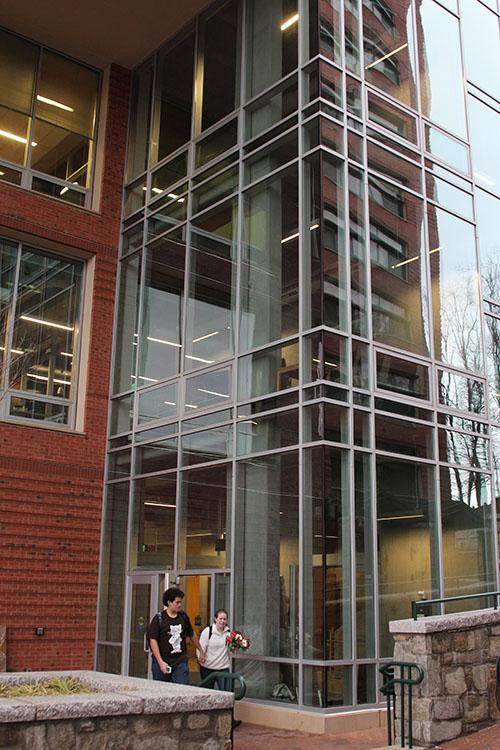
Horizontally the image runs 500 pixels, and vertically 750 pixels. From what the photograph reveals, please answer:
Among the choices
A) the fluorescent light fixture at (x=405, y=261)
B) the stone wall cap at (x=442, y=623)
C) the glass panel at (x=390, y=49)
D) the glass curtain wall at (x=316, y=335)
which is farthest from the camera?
the glass panel at (x=390, y=49)

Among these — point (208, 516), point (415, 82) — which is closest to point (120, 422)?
point (208, 516)

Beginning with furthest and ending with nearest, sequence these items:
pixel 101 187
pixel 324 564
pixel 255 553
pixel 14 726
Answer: pixel 101 187
pixel 255 553
pixel 324 564
pixel 14 726

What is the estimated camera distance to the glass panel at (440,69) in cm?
1498

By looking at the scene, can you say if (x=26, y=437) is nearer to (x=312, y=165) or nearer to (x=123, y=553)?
(x=123, y=553)

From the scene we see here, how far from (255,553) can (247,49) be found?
916 centimetres

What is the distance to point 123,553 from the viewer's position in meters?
14.8

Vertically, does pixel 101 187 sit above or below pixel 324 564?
above

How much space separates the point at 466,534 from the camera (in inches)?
506

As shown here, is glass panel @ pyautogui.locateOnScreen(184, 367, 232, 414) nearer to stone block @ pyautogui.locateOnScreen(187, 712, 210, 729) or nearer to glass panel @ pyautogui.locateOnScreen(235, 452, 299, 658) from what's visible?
glass panel @ pyautogui.locateOnScreen(235, 452, 299, 658)

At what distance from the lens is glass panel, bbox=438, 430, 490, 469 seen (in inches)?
506

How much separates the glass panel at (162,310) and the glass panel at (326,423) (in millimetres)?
3804

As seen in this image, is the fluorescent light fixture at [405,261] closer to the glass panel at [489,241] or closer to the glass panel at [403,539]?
the glass panel at [489,241]

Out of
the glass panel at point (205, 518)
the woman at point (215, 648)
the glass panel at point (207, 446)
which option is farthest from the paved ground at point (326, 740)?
the glass panel at point (207, 446)

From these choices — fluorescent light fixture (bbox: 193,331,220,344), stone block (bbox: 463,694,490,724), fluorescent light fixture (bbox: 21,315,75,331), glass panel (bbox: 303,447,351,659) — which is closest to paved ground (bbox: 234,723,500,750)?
stone block (bbox: 463,694,490,724)
